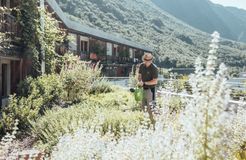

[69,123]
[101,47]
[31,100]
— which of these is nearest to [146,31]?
[101,47]

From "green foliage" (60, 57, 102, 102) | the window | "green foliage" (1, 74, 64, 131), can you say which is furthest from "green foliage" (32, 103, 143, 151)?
the window

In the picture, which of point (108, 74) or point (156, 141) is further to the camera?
point (108, 74)

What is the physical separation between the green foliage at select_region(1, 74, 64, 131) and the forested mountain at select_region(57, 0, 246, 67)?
6719cm

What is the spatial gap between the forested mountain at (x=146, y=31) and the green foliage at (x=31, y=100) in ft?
220

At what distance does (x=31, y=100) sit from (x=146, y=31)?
→ 111883 mm

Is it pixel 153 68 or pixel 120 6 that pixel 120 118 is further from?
pixel 120 6

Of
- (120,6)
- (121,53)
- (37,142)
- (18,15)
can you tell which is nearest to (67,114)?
(37,142)

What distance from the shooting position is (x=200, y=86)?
8.66 ft

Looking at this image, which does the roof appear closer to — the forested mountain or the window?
the window

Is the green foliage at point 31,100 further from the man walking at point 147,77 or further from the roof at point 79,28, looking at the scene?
the roof at point 79,28

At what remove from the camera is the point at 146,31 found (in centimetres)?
12381

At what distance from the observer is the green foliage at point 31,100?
1085 centimetres

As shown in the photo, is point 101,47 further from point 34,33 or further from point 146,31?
point 146,31

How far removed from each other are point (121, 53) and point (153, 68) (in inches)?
1494
